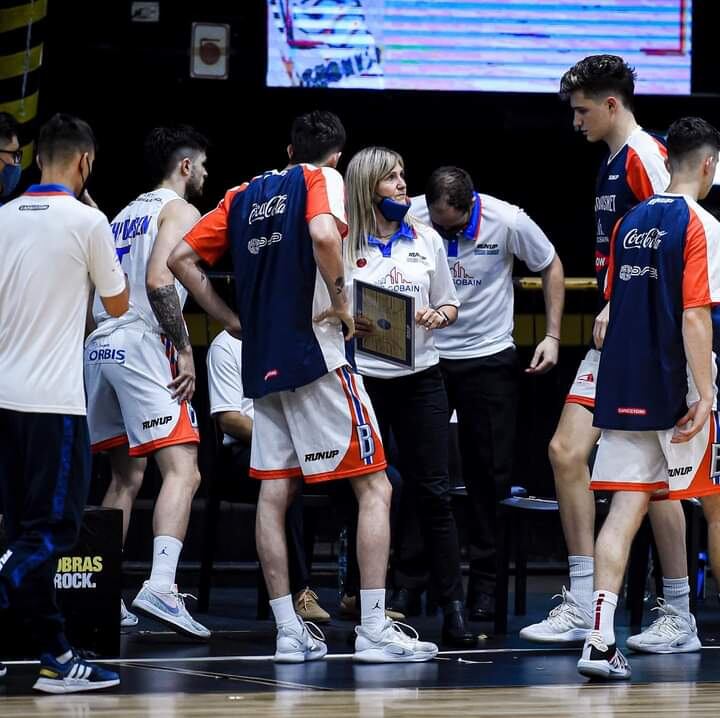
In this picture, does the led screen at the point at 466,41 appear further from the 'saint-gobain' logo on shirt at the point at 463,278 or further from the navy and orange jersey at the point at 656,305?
the navy and orange jersey at the point at 656,305

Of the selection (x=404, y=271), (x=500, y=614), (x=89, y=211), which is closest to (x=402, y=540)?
(x=500, y=614)

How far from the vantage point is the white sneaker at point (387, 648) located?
5.00 metres

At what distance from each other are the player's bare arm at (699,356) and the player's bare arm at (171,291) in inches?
71.6

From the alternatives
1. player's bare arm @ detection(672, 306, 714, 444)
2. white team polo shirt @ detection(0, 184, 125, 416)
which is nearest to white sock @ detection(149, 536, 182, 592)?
white team polo shirt @ detection(0, 184, 125, 416)

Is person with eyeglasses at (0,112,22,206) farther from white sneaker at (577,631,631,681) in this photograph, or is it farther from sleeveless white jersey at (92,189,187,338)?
white sneaker at (577,631,631,681)

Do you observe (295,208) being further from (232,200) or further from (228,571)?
(228,571)

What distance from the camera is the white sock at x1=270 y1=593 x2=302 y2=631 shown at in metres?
5.05

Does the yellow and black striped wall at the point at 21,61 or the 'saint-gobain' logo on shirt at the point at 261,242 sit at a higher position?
the yellow and black striped wall at the point at 21,61

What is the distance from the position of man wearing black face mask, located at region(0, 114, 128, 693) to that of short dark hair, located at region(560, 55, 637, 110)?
72.3 inches

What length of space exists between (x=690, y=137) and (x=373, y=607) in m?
1.75

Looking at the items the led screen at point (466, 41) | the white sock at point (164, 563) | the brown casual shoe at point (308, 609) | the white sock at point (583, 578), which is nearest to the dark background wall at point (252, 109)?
the led screen at point (466, 41)

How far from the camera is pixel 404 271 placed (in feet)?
18.5

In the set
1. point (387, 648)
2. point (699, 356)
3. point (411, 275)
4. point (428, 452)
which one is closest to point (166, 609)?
point (387, 648)

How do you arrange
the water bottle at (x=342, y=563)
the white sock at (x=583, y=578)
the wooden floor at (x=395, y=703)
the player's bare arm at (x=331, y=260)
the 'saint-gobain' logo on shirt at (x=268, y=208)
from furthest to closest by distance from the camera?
the water bottle at (x=342, y=563) < the white sock at (x=583, y=578) < the 'saint-gobain' logo on shirt at (x=268, y=208) < the player's bare arm at (x=331, y=260) < the wooden floor at (x=395, y=703)
